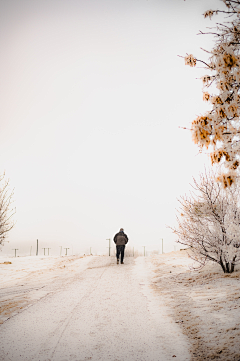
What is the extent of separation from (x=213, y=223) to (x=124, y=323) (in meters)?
4.20

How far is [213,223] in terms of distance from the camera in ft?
22.9

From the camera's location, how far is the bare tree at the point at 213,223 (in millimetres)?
6523

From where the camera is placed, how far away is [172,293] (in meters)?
6.07

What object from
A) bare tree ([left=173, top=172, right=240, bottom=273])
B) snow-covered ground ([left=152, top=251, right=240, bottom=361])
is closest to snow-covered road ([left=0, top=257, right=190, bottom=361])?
snow-covered ground ([left=152, top=251, right=240, bottom=361])

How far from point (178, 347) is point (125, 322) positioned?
3.82ft

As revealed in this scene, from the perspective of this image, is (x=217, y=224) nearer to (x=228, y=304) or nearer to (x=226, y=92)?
(x=228, y=304)

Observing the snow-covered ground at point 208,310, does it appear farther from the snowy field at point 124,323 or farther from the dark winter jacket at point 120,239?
the dark winter jacket at point 120,239

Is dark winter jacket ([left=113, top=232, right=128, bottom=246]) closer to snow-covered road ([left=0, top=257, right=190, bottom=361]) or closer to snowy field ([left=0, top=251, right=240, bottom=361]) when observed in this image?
snowy field ([left=0, top=251, right=240, bottom=361])

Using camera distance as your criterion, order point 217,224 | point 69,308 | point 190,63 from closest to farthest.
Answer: point 190,63 → point 69,308 → point 217,224

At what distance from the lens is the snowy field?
3.01m

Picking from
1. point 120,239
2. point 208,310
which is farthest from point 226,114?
point 120,239

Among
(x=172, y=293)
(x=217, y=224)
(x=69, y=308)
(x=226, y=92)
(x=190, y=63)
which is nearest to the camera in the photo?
(x=226, y=92)

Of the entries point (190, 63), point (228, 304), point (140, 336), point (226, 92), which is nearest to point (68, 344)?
point (140, 336)

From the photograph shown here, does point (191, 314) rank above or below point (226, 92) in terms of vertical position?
below
